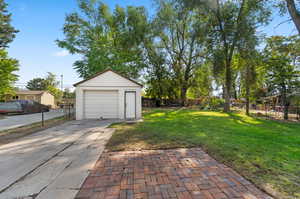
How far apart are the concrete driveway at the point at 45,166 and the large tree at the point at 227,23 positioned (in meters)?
13.7

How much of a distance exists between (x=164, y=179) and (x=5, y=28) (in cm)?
2472

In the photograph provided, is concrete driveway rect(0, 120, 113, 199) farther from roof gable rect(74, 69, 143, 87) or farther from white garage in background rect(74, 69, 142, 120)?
roof gable rect(74, 69, 143, 87)

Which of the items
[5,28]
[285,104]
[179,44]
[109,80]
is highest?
[5,28]

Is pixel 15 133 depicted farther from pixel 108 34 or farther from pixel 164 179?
pixel 108 34

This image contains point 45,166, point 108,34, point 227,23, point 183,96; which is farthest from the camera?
point 183,96

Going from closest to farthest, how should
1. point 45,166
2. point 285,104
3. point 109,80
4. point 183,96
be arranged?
point 45,166 < point 109,80 < point 285,104 < point 183,96

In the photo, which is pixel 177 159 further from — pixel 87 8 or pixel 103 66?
pixel 87 8

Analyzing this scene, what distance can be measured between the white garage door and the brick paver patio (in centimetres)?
656

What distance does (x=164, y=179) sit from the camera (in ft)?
7.33

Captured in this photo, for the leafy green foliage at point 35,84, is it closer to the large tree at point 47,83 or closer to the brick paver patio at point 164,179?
the large tree at point 47,83

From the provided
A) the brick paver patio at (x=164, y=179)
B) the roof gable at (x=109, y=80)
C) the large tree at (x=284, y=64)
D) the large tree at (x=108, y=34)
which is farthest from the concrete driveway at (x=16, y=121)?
the large tree at (x=284, y=64)

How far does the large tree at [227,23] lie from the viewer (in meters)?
11.4

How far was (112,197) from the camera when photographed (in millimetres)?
1812

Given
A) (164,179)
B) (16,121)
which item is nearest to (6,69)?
(16,121)
